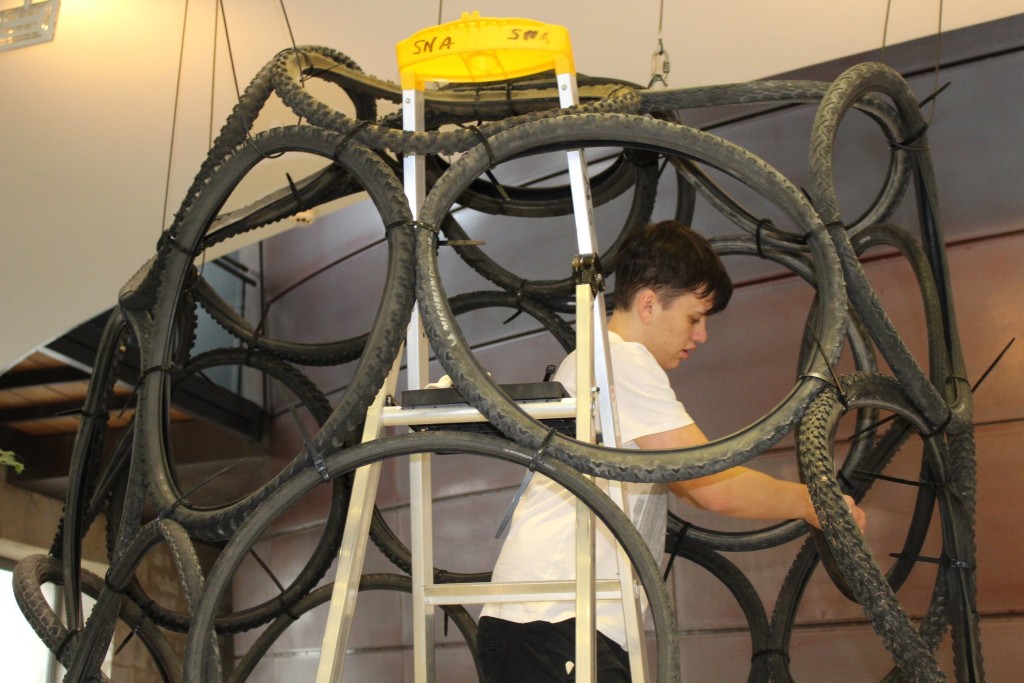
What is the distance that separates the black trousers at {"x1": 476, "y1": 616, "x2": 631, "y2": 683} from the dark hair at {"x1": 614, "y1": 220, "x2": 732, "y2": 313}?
2.01 feet

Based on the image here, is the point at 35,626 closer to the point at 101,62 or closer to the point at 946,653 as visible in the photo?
the point at 101,62

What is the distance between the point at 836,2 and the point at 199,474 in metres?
4.35

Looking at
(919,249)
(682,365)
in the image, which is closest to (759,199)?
(682,365)

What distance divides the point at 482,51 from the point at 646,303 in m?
0.54

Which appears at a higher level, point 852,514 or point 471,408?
point 471,408

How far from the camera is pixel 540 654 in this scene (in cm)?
165

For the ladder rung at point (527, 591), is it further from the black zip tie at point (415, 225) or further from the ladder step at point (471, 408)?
the black zip tie at point (415, 225)

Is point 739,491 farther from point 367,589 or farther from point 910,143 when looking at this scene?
point 367,589

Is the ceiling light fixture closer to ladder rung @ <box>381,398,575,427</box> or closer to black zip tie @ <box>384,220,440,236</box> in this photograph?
black zip tie @ <box>384,220,440,236</box>

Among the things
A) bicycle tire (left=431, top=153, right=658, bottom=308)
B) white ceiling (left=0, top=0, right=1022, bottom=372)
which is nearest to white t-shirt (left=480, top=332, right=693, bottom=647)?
bicycle tire (left=431, top=153, right=658, bottom=308)

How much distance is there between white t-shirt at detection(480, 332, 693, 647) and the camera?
169 cm

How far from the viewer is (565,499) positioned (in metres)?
1.74

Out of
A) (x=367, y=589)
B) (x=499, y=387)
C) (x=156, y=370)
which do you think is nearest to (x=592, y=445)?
(x=499, y=387)

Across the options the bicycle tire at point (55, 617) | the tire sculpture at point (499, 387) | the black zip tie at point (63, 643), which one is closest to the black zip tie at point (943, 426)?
the tire sculpture at point (499, 387)
